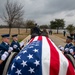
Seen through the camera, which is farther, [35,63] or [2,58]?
[2,58]

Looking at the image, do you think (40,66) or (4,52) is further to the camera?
(4,52)

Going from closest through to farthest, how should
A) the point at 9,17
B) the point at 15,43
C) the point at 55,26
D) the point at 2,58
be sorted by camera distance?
the point at 2,58
the point at 15,43
the point at 9,17
the point at 55,26

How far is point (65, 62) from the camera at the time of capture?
3836 millimetres

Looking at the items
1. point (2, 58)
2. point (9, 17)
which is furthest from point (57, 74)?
point (9, 17)

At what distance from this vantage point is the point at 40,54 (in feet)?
13.0

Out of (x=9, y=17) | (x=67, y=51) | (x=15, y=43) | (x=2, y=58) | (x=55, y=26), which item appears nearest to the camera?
(x=2, y=58)

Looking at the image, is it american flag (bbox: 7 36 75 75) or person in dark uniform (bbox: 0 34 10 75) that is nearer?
american flag (bbox: 7 36 75 75)

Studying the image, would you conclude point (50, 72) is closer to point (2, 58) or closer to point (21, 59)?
point (21, 59)

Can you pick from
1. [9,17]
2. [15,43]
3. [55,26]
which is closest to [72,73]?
[15,43]

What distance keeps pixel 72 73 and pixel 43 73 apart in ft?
1.67

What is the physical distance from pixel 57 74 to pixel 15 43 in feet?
14.7

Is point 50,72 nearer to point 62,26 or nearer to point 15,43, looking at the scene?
point 15,43

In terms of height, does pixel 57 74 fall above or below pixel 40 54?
below

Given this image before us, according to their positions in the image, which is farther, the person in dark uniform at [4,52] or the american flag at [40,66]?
the person in dark uniform at [4,52]
